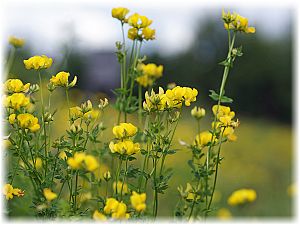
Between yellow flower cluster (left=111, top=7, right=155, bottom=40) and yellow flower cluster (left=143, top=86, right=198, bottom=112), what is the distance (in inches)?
16.4

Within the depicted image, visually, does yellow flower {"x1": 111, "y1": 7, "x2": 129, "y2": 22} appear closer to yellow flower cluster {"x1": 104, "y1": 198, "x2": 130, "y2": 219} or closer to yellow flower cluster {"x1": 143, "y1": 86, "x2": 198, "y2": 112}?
yellow flower cluster {"x1": 143, "y1": 86, "x2": 198, "y2": 112}

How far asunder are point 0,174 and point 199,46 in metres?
14.1

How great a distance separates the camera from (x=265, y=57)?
15.0 m

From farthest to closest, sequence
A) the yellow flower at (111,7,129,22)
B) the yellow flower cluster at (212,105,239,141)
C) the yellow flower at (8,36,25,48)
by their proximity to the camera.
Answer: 1. the yellow flower at (8,36,25,48)
2. the yellow flower at (111,7,129,22)
3. the yellow flower cluster at (212,105,239,141)

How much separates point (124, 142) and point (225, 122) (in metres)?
0.35

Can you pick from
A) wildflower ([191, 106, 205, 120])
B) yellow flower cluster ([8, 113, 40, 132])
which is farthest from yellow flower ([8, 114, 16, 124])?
wildflower ([191, 106, 205, 120])

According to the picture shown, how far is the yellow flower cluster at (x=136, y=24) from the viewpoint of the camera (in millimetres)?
2141

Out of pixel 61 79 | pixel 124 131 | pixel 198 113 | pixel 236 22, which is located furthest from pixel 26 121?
pixel 236 22

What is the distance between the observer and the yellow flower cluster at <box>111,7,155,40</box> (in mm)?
2141

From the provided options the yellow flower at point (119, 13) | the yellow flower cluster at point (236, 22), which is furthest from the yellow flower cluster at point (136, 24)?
the yellow flower cluster at point (236, 22)

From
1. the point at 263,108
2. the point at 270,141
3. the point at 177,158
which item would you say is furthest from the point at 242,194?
the point at 263,108

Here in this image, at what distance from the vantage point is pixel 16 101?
177 centimetres

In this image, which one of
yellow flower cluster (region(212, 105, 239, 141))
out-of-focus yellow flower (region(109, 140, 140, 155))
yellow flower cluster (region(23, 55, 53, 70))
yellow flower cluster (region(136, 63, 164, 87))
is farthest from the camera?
yellow flower cluster (region(136, 63, 164, 87))

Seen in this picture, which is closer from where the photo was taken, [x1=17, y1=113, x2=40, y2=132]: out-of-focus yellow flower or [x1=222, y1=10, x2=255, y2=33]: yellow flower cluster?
[x1=17, y1=113, x2=40, y2=132]: out-of-focus yellow flower
